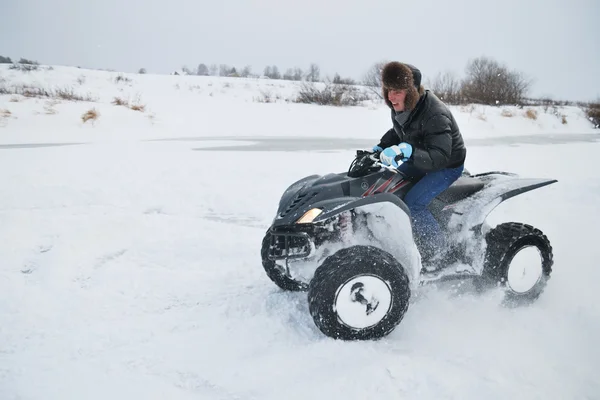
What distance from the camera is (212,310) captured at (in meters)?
3.18

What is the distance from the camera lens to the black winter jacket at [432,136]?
9.61 feet

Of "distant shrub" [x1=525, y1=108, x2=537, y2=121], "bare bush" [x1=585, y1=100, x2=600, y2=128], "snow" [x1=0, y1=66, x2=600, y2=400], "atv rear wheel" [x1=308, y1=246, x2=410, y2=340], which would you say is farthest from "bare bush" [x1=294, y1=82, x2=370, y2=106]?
"atv rear wheel" [x1=308, y1=246, x2=410, y2=340]

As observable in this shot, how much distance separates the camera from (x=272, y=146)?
10977mm

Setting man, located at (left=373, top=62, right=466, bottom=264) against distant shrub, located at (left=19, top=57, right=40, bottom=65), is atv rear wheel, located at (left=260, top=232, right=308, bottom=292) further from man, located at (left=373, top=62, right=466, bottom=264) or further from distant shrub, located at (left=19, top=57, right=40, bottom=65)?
distant shrub, located at (left=19, top=57, right=40, bottom=65)

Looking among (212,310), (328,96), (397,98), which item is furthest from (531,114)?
(212,310)

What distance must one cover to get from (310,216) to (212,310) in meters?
1.12

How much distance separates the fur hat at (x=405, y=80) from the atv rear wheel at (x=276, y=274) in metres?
1.45

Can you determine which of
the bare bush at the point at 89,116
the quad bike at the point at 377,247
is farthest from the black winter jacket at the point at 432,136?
the bare bush at the point at 89,116

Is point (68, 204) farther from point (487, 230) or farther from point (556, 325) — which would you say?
point (556, 325)

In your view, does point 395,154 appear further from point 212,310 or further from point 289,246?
point 212,310

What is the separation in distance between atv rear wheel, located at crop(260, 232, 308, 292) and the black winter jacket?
126cm

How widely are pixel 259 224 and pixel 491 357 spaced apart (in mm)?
3066

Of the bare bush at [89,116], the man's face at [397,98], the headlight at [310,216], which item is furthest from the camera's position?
the bare bush at [89,116]

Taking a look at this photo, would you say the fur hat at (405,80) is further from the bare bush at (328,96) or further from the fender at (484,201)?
the bare bush at (328,96)
